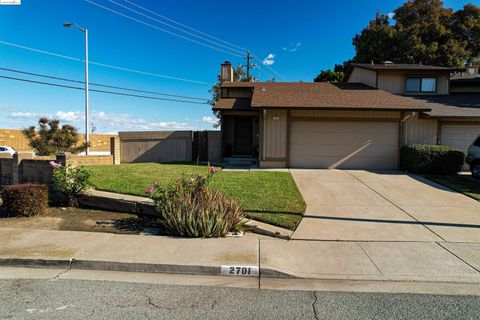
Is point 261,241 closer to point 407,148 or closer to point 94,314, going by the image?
point 94,314

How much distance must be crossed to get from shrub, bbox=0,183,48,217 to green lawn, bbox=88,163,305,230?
5.92 feet

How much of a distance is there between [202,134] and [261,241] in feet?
44.0

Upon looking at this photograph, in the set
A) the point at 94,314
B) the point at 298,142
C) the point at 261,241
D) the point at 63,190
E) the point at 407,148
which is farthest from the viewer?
the point at 298,142

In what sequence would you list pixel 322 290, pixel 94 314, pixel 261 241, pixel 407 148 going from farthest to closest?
pixel 407 148, pixel 261 241, pixel 322 290, pixel 94 314

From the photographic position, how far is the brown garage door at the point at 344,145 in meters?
14.1

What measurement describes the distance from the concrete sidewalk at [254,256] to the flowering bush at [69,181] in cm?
197

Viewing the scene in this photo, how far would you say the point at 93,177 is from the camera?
10055 mm

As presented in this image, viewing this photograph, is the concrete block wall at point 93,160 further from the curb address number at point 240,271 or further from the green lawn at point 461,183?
the green lawn at point 461,183

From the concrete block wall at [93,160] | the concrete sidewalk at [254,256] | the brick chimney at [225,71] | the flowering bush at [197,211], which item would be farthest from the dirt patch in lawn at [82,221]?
the brick chimney at [225,71]

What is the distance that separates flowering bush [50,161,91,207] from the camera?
7391 mm

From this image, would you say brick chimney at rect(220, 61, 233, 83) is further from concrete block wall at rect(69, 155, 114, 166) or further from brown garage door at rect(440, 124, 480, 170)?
brown garage door at rect(440, 124, 480, 170)

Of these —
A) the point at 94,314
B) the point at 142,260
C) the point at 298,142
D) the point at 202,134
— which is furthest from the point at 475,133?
the point at 94,314

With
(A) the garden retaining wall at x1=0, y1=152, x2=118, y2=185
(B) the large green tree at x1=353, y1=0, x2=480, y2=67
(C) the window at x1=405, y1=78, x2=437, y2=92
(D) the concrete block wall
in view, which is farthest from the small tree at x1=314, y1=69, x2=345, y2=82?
(A) the garden retaining wall at x1=0, y1=152, x2=118, y2=185

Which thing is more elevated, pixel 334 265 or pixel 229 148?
pixel 229 148
